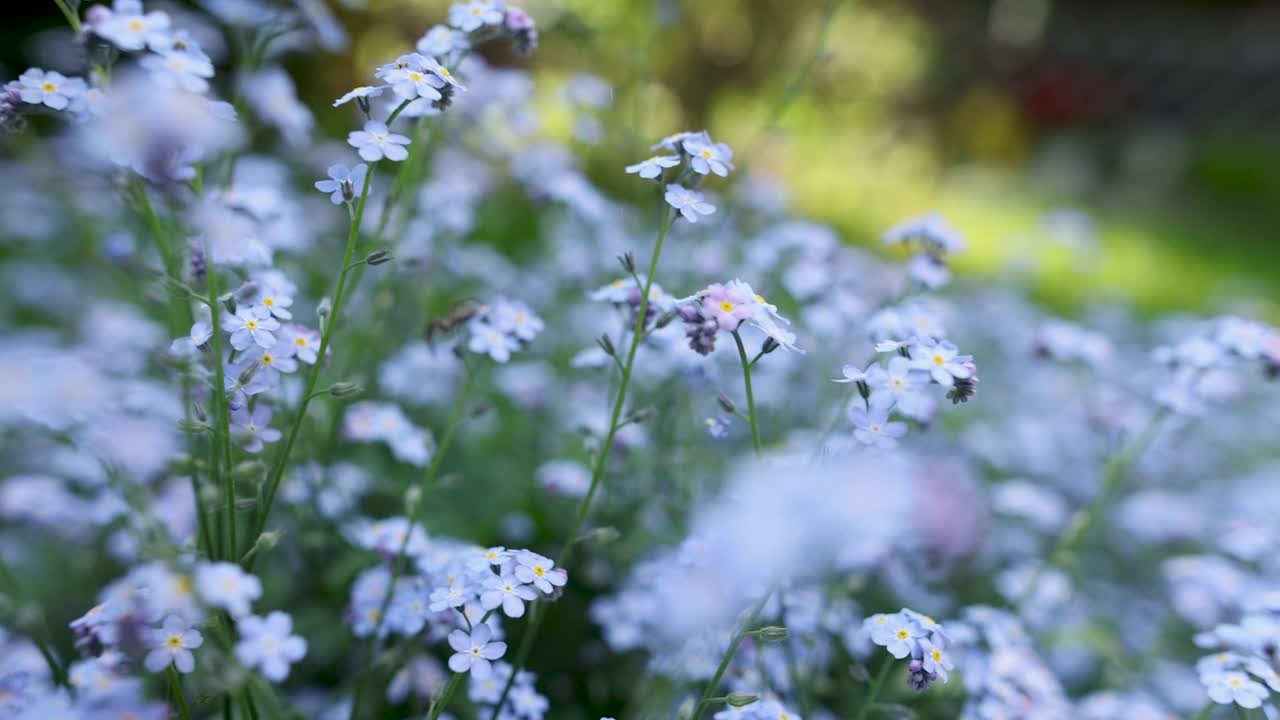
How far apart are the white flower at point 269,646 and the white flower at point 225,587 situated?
5 centimetres

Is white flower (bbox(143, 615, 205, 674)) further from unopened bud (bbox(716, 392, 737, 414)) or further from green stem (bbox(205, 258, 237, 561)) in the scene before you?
unopened bud (bbox(716, 392, 737, 414))

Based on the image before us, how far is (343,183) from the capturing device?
141 centimetres

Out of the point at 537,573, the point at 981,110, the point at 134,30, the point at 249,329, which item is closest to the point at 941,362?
the point at 537,573

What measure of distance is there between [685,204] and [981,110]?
35.4 ft

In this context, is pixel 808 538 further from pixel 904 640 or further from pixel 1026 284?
pixel 1026 284

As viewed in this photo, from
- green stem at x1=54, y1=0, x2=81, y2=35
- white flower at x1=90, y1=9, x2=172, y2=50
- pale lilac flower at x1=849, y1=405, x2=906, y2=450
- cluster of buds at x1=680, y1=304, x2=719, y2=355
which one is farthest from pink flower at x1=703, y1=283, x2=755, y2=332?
green stem at x1=54, y1=0, x2=81, y2=35

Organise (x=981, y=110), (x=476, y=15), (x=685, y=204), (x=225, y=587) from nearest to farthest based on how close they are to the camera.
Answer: (x=225, y=587) < (x=685, y=204) < (x=476, y=15) < (x=981, y=110)

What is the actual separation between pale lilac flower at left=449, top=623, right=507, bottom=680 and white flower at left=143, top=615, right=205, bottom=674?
343 millimetres

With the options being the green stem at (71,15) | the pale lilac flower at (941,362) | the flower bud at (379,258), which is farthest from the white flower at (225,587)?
the pale lilac flower at (941,362)

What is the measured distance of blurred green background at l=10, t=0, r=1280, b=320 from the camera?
4926 millimetres

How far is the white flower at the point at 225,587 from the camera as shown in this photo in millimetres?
1099

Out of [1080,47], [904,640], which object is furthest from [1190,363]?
[1080,47]

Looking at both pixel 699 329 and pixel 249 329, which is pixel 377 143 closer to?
pixel 249 329

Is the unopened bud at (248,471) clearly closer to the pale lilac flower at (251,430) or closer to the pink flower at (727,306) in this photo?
the pale lilac flower at (251,430)
